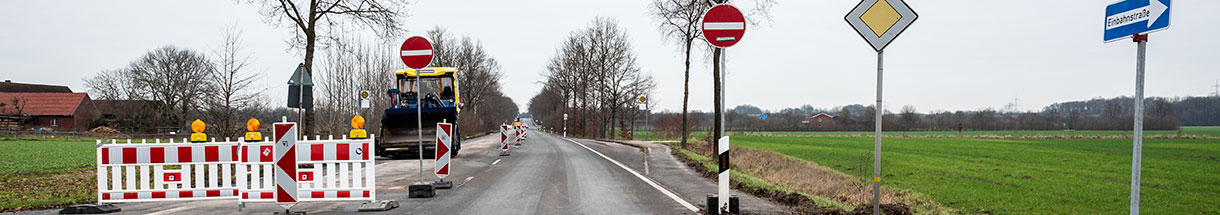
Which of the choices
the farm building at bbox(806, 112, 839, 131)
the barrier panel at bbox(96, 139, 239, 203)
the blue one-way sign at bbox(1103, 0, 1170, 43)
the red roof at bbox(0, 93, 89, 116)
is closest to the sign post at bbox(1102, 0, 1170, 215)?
the blue one-way sign at bbox(1103, 0, 1170, 43)

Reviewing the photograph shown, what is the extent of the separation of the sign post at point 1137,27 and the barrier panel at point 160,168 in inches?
321

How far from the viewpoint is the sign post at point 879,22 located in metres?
5.74

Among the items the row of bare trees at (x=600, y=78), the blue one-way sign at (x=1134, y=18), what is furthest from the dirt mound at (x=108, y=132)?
the blue one-way sign at (x=1134, y=18)

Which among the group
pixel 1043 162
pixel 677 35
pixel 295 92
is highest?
pixel 677 35

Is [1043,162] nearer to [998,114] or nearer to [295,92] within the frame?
[295,92]

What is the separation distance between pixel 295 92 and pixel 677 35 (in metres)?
14.3

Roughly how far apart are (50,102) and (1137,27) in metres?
79.2

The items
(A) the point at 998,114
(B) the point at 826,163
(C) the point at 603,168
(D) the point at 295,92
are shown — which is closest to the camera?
(D) the point at 295,92

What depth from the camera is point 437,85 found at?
21.9 m

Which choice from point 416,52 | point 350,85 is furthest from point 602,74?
point 416,52

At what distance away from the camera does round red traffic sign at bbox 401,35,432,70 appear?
10.1m

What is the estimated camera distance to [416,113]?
19828 millimetres

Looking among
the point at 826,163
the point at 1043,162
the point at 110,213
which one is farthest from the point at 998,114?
the point at 110,213

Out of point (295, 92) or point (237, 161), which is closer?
point (237, 161)
